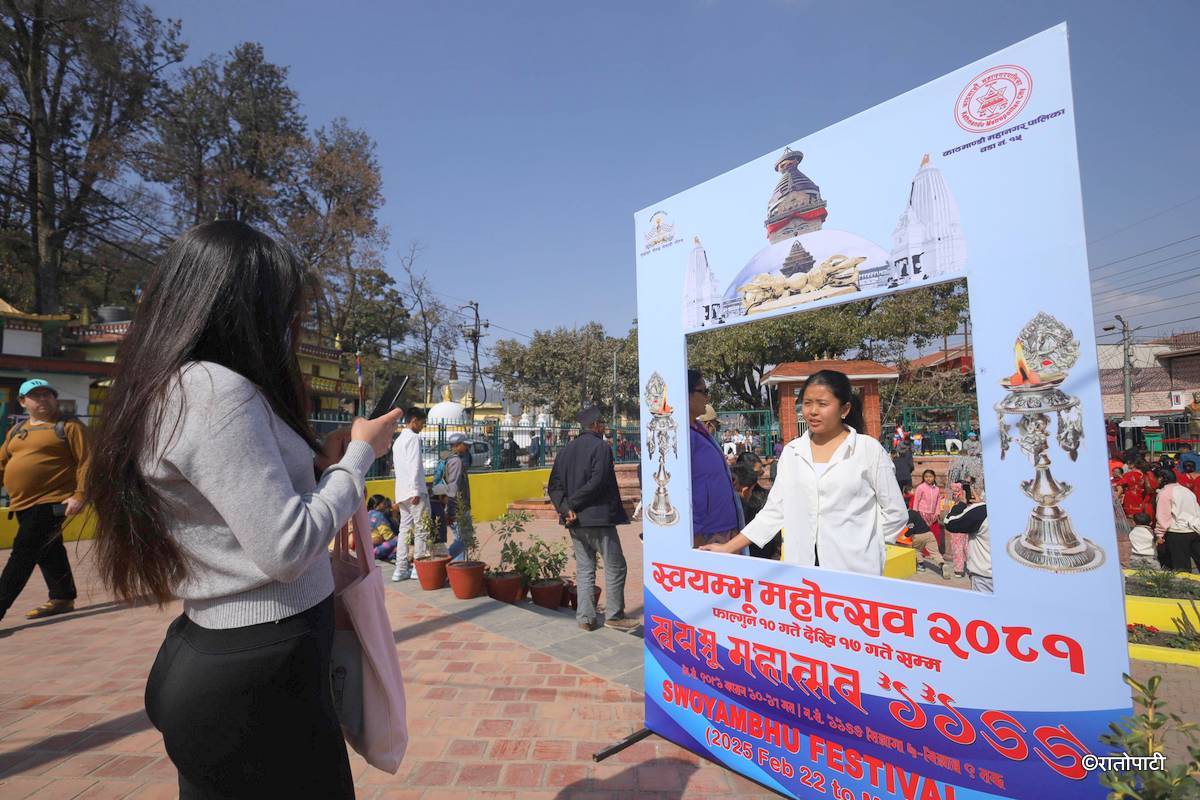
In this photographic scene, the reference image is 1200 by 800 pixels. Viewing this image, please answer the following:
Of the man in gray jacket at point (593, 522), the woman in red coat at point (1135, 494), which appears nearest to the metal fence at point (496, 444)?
the man in gray jacket at point (593, 522)

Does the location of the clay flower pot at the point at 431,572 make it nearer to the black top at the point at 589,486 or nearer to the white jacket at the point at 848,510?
the black top at the point at 589,486

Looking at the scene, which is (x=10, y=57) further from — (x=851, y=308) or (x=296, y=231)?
(x=851, y=308)

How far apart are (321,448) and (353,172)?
24.9 metres

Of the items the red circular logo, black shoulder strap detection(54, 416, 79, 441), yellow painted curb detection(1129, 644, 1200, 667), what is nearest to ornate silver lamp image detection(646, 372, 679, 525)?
the red circular logo

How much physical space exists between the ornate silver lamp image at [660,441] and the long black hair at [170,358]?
197cm

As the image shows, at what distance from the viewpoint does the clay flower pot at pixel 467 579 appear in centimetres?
541

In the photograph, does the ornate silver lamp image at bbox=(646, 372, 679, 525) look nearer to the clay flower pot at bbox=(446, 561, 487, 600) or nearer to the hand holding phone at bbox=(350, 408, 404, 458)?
the hand holding phone at bbox=(350, 408, 404, 458)

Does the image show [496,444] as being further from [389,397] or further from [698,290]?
[389,397]

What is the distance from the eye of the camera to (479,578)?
551 centimetres

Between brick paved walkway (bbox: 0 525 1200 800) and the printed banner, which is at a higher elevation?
the printed banner

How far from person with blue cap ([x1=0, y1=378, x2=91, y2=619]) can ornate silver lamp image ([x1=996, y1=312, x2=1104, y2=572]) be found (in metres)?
5.81

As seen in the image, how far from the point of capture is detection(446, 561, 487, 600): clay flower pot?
541 centimetres

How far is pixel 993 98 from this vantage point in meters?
1.86

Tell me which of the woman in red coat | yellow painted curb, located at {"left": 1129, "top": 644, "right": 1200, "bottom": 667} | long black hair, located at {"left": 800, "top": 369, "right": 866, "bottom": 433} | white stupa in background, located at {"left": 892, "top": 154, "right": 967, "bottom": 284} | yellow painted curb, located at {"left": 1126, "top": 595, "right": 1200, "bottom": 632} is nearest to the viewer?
white stupa in background, located at {"left": 892, "top": 154, "right": 967, "bottom": 284}
